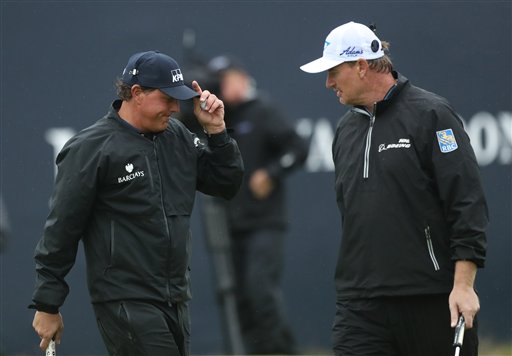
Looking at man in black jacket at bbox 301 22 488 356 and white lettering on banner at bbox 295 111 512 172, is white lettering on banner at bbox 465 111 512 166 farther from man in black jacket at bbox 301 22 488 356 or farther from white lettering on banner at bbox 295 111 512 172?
man in black jacket at bbox 301 22 488 356

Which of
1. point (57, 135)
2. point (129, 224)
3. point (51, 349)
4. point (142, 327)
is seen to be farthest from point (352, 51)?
point (57, 135)

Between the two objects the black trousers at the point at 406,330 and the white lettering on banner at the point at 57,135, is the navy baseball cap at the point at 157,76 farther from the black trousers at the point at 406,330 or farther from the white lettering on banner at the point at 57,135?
the white lettering on banner at the point at 57,135

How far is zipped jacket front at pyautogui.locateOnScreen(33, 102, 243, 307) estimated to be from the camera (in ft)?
15.5

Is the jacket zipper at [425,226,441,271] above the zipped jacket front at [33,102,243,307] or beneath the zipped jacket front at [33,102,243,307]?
beneath

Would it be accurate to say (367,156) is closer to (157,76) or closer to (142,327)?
(157,76)

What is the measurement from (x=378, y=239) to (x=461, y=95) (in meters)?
3.37

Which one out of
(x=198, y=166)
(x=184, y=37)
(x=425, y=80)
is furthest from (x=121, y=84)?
(x=425, y=80)

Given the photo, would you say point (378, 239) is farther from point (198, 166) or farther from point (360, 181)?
point (198, 166)

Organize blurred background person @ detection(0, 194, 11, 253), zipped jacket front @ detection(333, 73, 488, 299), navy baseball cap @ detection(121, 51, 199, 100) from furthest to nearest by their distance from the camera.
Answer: blurred background person @ detection(0, 194, 11, 253)
navy baseball cap @ detection(121, 51, 199, 100)
zipped jacket front @ detection(333, 73, 488, 299)

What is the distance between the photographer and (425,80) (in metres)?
7.83

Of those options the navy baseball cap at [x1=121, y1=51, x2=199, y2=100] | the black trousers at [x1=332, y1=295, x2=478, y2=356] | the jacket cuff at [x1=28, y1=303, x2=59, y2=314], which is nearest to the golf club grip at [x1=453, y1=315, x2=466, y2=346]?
the black trousers at [x1=332, y1=295, x2=478, y2=356]

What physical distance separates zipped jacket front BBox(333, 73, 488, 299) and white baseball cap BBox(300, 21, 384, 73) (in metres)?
0.20

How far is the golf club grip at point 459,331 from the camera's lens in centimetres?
443

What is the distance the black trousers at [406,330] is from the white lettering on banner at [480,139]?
3103 millimetres
